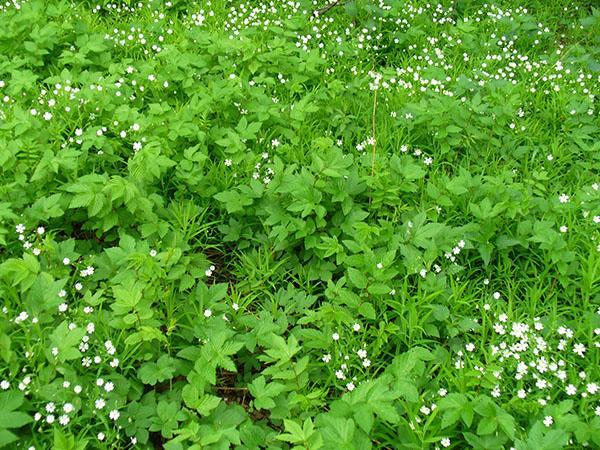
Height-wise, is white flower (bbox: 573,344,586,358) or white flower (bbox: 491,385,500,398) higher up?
white flower (bbox: 573,344,586,358)

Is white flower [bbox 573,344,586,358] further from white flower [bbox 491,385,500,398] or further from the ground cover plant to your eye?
white flower [bbox 491,385,500,398]

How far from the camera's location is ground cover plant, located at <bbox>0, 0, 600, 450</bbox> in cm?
285

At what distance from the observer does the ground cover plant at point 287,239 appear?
2846 millimetres

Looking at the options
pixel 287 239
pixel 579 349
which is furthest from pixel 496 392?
pixel 287 239

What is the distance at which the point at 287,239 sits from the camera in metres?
3.86

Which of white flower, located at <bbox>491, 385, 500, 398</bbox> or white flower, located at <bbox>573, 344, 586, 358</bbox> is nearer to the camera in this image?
white flower, located at <bbox>491, 385, 500, 398</bbox>

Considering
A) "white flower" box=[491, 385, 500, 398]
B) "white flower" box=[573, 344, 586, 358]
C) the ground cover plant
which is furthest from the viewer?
"white flower" box=[573, 344, 586, 358]

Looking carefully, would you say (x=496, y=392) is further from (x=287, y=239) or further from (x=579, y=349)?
(x=287, y=239)

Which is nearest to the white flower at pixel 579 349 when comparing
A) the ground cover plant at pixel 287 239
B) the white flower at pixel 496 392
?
the ground cover plant at pixel 287 239

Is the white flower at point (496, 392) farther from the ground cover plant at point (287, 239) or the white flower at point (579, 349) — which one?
the white flower at point (579, 349)

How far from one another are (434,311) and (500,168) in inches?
67.5

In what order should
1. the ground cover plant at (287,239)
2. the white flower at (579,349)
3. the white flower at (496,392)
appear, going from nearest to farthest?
the ground cover plant at (287,239) < the white flower at (496,392) < the white flower at (579,349)

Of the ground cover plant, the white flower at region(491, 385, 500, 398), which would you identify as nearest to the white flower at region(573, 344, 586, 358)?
the ground cover plant

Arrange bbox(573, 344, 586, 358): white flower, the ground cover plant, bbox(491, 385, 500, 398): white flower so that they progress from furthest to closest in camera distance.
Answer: bbox(573, 344, 586, 358): white flower, bbox(491, 385, 500, 398): white flower, the ground cover plant
